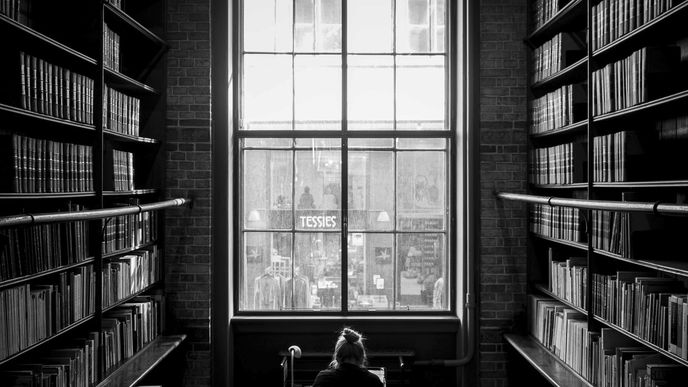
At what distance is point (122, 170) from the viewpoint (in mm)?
4953

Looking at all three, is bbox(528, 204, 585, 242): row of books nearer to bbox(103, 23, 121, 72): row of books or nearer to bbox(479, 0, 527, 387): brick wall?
bbox(479, 0, 527, 387): brick wall

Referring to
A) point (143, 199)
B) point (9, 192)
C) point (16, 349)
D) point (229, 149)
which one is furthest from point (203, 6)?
point (16, 349)

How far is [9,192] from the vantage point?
3.40 m

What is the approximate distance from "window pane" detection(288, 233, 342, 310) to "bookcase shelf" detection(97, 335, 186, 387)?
1.17 metres

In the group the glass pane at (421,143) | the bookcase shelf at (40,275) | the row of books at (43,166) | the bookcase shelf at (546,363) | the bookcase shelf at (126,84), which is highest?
the bookcase shelf at (126,84)

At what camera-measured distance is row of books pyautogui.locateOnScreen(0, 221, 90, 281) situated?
3.30 m

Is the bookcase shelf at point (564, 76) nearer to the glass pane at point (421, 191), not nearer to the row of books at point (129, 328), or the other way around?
the glass pane at point (421, 191)

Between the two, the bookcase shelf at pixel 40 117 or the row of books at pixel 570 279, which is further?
the row of books at pixel 570 279

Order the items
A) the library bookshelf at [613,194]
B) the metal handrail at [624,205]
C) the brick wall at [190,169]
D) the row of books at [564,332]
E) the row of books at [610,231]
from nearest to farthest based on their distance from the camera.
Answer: the metal handrail at [624,205]
the library bookshelf at [613,194]
the row of books at [610,231]
the row of books at [564,332]
the brick wall at [190,169]

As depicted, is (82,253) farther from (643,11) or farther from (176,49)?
(643,11)

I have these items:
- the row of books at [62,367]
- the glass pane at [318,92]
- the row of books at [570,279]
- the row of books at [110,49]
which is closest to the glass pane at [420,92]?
the glass pane at [318,92]

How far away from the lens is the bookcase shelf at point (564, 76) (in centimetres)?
471

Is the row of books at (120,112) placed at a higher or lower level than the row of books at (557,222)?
higher

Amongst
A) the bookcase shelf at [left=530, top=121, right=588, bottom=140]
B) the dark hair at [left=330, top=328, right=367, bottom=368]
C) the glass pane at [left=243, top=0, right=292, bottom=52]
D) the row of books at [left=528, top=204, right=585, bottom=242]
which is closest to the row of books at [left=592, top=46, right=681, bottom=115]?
the bookcase shelf at [left=530, top=121, right=588, bottom=140]
